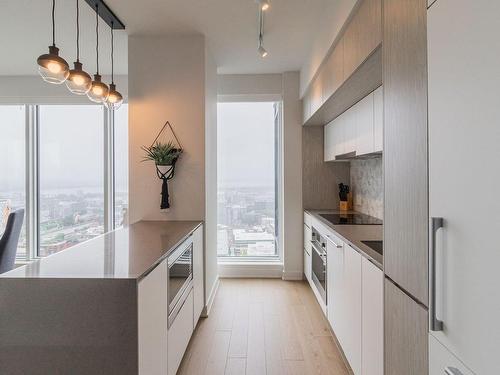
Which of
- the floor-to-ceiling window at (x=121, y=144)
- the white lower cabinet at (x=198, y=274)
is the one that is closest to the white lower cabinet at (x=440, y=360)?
the white lower cabinet at (x=198, y=274)

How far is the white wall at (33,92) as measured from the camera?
4207mm

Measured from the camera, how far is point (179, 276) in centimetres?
206

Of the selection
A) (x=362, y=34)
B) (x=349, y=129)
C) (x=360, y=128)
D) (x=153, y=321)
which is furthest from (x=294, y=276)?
(x=362, y=34)

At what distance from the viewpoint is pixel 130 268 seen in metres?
1.38

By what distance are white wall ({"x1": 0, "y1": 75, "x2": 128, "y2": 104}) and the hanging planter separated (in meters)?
1.92

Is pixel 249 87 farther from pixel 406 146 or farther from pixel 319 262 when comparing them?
pixel 406 146

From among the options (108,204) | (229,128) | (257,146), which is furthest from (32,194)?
(257,146)

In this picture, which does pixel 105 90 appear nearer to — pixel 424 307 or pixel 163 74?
pixel 163 74

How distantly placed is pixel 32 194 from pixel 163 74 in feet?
9.65

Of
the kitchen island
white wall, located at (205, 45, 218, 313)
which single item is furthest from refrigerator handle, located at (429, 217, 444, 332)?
white wall, located at (205, 45, 218, 313)

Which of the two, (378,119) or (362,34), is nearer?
(362,34)

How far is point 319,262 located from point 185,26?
2.58 meters

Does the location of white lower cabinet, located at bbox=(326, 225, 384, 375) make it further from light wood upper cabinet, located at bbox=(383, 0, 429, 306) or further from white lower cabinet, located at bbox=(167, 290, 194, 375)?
white lower cabinet, located at bbox=(167, 290, 194, 375)

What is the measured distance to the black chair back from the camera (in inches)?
102
